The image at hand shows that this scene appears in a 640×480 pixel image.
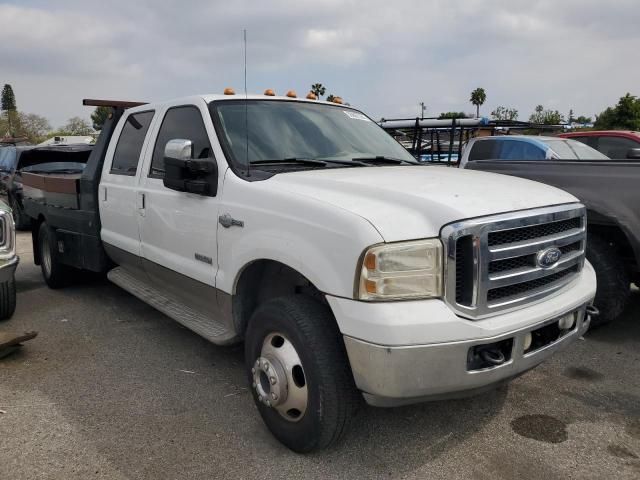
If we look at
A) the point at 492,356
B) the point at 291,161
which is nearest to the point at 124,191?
the point at 291,161

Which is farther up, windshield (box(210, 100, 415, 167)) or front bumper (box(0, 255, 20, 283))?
windshield (box(210, 100, 415, 167))

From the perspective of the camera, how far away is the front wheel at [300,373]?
2.63 metres

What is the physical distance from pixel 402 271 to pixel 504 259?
0.55 m

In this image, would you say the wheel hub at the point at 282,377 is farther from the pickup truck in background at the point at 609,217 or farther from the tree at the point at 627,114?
the tree at the point at 627,114

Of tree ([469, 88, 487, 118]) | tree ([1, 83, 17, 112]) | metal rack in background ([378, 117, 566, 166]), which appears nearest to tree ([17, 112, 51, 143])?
tree ([1, 83, 17, 112])

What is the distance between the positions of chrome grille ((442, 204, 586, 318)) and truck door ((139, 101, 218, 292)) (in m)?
1.55

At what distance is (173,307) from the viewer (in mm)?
4098

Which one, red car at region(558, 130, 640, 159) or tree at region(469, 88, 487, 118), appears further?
tree at region(469, 88, 487, 118)

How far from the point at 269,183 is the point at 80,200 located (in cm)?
302

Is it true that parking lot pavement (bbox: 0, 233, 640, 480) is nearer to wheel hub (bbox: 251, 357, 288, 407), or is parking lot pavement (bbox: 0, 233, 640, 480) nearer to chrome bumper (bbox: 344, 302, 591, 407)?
wheel hub (bbox: 251, 357, 288, 407)

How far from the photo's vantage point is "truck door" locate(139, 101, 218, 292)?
3.50 m

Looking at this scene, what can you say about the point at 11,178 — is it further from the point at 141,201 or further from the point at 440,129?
the point at 440,129

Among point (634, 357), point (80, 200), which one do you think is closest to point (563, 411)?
point (634, 357)

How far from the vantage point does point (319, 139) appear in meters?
3.82
